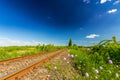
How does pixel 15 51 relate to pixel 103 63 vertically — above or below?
above

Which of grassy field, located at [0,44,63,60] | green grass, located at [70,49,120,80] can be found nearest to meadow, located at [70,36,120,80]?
green grass, located at [70,49,120,80]

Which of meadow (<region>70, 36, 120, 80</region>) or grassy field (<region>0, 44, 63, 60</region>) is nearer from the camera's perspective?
meadow (<region>70, 36, 120, 80</region>)

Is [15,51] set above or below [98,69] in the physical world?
above

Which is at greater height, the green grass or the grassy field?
the grassy field

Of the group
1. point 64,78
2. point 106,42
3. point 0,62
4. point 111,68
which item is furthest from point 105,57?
point 0,62

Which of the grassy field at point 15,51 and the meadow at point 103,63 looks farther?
the grassy field at point 15,51

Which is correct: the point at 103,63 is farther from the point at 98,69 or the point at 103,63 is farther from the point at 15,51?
the point at 15,51

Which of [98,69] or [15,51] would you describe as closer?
[98,69]

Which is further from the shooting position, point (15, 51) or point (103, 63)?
point (15, 51)

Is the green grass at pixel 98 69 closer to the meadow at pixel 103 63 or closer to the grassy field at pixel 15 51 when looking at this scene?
the meadow at pixel 103 63

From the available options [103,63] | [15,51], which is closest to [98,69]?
[103,63]

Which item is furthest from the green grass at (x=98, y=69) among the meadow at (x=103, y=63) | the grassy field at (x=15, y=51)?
the grassy field at (x=15, y=51)

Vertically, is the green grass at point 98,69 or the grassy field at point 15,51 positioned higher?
the grassy field at point 15,51

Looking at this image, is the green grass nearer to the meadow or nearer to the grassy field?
the meadow
